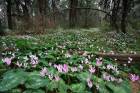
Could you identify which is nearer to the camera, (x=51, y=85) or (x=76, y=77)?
(x=51, y=85)

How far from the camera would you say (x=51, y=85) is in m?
3.48

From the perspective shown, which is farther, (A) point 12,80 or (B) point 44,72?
(B) point 44,72

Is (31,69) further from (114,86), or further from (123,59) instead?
(123,59)

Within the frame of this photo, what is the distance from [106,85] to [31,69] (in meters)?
Result: 1.16

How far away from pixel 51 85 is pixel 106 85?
911 millimetres

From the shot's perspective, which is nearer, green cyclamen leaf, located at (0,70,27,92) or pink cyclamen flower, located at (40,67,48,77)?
green cyclamen leaf, located at (0,70,27,92)

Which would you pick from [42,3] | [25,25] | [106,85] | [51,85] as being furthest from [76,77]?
[42,3]

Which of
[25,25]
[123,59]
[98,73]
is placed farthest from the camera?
[25,25]

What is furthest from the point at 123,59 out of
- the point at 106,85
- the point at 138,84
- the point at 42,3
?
the point at 42,3

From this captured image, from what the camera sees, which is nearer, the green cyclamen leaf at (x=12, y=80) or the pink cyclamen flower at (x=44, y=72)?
the green cyclamen leaf at (x=12, y=80)

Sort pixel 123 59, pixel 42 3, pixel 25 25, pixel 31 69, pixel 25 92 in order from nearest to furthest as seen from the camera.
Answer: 1. pixel 25 92
2. pixel 31 69
3. pixel 123 59
4. pixel 25 25
5. pixel 42 3

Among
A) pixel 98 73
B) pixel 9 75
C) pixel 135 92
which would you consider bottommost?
pixel 135 92

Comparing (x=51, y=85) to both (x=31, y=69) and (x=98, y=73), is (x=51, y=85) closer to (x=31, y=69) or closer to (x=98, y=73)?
(x=31, y=69)

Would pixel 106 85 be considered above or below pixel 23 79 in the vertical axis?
below
